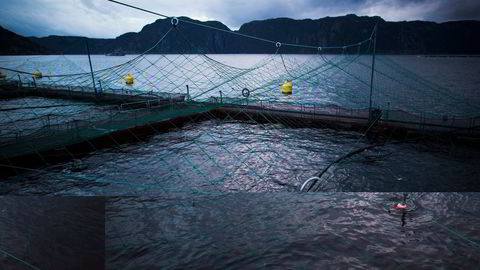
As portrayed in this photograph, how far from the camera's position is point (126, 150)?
76.0 ft

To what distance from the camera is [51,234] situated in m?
10.8

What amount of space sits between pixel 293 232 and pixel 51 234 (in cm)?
917

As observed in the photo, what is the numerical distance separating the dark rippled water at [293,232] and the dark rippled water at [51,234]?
26.3 inches

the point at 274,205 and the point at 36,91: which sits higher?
the point at 36,91

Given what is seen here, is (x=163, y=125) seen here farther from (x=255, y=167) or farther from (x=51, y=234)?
Result: (x=51, y=234)

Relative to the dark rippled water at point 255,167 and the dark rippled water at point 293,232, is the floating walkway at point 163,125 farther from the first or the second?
the dark rippled water at point 293,232

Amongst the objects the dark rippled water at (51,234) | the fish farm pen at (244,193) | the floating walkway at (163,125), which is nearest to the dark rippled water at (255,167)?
the fish farm pen at (244,193)

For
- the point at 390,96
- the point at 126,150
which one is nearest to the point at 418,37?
the point at 390,96

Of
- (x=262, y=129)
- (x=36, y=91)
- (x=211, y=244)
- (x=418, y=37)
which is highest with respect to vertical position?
(x=418, y=37)

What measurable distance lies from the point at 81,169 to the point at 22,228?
8.71 metres

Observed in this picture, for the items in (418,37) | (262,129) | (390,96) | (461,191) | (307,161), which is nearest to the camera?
(461,191)

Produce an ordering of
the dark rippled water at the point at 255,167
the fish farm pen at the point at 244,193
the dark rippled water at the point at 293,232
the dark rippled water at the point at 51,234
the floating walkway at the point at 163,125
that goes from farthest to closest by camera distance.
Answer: the floating walkway at the point at 163,125, the dark rippled water at the point at 255,167, the fish farm pen at the point at 244,193, the dark rippled water at the point at 293,232, the dark rippled water at the point at 51,234

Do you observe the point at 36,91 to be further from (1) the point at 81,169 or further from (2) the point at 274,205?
(2) the point at 274,205

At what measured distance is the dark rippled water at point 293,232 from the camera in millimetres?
10188
